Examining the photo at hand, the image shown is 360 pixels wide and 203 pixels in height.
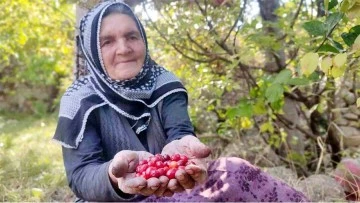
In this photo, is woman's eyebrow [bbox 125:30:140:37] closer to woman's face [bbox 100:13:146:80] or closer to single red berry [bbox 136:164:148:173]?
woman's face [bbox 100:13:146:80]

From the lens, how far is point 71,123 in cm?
134

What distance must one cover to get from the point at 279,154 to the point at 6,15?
1801mm

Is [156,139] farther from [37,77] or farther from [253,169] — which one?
[37,77]

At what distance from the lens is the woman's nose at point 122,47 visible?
131 cm

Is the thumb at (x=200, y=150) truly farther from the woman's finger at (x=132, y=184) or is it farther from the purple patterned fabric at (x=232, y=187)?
the purple patterned fabric at (x=232, y=187)

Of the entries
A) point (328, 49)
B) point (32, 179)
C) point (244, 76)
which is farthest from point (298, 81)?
point (32, 179)

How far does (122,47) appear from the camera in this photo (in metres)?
1.31

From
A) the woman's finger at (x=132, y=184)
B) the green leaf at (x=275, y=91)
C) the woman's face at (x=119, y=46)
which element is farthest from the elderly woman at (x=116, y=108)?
the green leaf at (x=275, y=91)

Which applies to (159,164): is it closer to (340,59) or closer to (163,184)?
(163,184)

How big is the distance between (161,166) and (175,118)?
32 centimetres

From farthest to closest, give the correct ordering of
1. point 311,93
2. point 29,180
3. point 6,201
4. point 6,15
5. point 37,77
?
point 37,77
point 6,15
point 29,180
point 311,93
point 6,201

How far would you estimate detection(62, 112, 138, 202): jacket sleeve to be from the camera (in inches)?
47.0

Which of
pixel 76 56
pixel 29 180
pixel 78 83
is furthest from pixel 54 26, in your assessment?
pixel 78 83

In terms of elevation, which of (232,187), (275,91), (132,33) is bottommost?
(232,187)
